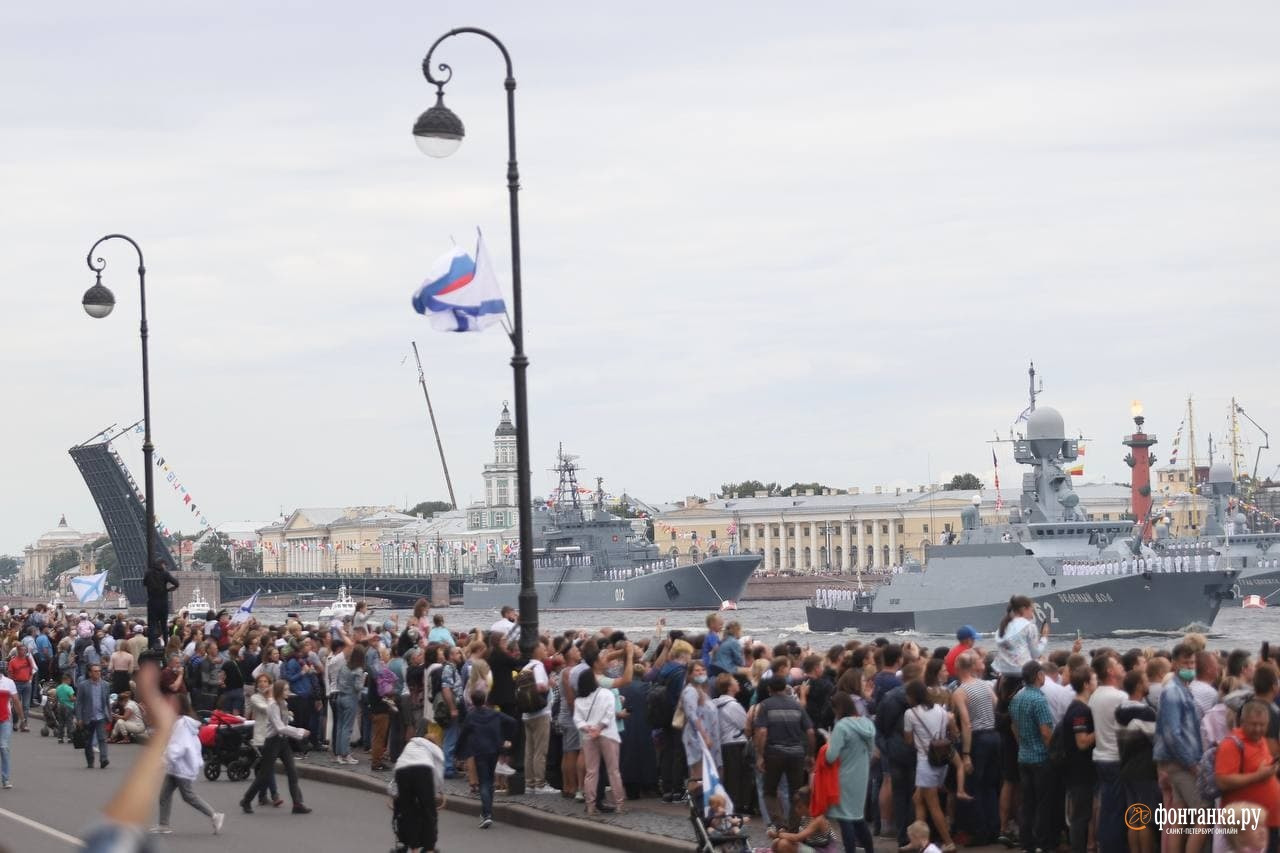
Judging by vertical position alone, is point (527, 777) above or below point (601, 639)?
below

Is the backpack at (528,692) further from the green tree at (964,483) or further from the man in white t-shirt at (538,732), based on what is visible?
the green tree at (964,483)

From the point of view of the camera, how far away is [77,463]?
74.5 metres

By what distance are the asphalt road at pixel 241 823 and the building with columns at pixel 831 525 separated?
13173cm

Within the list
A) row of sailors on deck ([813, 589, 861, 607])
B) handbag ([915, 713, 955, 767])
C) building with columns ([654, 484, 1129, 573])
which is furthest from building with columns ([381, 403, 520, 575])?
handbag ([915, 713, 955, 767])

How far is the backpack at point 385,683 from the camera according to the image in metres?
17.4

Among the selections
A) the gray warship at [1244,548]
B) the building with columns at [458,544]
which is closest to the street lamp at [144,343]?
the gray warship at [1244,548]

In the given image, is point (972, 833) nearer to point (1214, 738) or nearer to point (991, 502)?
point (1214, 738)

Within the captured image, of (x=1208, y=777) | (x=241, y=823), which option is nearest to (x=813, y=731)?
(x=1208, y=777)

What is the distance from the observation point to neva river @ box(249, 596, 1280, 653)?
55.7m

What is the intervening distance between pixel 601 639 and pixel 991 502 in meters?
139

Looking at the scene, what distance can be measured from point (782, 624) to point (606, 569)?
25044 mm

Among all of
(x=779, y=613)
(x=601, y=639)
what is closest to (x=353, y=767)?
(x=601, y=639)

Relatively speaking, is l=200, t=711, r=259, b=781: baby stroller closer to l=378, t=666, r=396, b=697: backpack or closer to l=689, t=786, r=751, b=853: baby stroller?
l=378, t=666, r=396, b=697: backpack

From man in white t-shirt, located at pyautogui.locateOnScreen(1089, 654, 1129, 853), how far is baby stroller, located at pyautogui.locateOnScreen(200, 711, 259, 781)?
9395 mm
